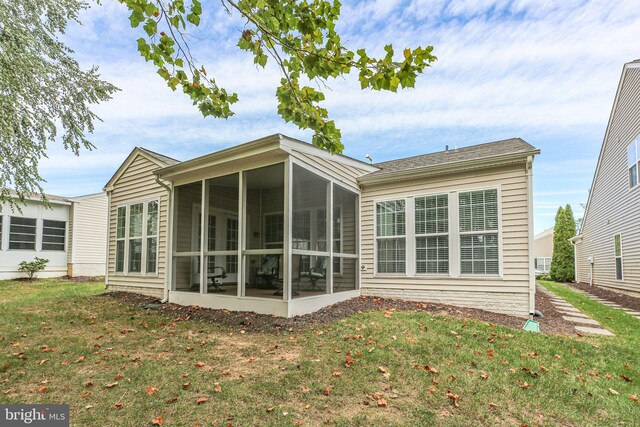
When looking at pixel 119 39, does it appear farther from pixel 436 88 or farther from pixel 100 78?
pixel 436 88

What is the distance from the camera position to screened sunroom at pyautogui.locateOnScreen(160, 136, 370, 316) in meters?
6.23

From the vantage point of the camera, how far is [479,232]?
698 cm

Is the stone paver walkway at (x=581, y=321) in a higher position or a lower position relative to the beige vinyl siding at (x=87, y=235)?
lower

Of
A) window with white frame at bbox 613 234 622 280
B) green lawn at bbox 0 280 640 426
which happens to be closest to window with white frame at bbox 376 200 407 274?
green lawn at bbox 0 280 640 426

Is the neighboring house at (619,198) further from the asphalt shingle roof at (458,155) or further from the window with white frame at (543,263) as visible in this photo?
the window with white frame at (543,263)

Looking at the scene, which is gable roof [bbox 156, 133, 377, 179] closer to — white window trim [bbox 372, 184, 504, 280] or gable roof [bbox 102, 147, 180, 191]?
gable roof [bbox 102, 147, 180, 191]

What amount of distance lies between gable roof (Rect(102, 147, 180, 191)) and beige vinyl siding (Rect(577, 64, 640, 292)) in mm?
13341

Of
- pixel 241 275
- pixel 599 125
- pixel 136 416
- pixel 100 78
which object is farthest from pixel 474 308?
pixel 599 125

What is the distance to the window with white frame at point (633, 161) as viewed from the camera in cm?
1015

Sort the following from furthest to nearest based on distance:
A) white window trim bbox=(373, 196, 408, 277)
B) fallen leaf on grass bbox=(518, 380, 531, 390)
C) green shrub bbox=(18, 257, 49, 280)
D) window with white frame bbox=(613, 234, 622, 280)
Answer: green shrub bbox=(18, 257, 49, 280)
window with white frame bbox=(613, 234, 622, 280)
white window trim bbox=(373, 196, 408, 277)
fallen leaf on grass bbox=(518, 380, 531, 390)

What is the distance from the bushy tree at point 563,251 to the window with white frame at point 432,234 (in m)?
18.0

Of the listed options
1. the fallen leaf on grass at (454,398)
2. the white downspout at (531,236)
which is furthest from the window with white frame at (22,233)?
the white downspout at (531,236)

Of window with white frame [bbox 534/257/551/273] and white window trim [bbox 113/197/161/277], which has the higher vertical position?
white window trim [bbox 113/197/161/277]

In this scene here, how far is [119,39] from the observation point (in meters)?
6.95
